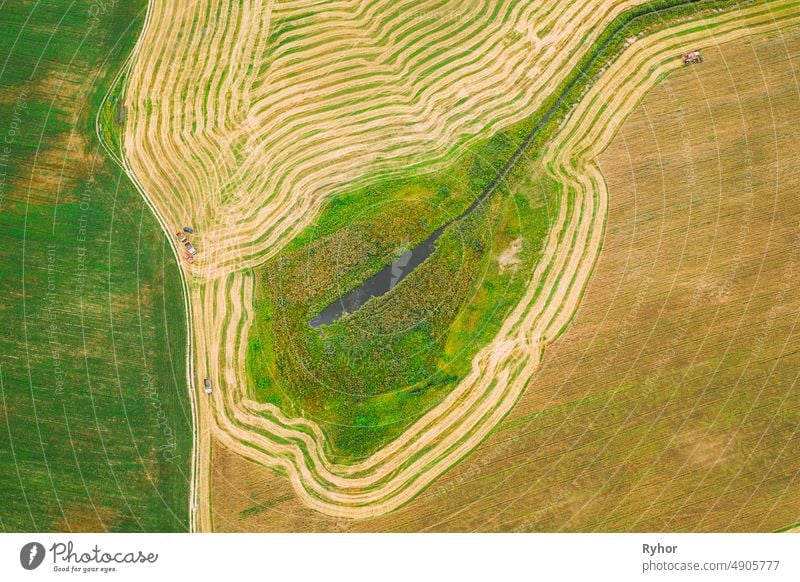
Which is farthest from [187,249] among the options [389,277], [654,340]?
[654,340]

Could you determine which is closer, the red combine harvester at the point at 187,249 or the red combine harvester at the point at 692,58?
the red combine harvester at the point at 187,249

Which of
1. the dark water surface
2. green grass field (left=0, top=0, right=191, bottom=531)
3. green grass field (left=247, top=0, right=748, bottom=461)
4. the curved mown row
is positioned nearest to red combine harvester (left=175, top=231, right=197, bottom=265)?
the curved mown row

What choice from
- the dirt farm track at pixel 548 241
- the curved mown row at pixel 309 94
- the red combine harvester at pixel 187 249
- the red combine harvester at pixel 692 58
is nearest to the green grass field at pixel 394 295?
the dirt farm track at pixel 548 241

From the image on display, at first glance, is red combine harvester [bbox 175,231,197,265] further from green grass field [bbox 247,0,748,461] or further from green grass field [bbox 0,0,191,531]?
green grass field [bbox 247,0,748,461]

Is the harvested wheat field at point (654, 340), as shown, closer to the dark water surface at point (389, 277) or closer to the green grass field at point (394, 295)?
the green grass field at point (394, 295)
